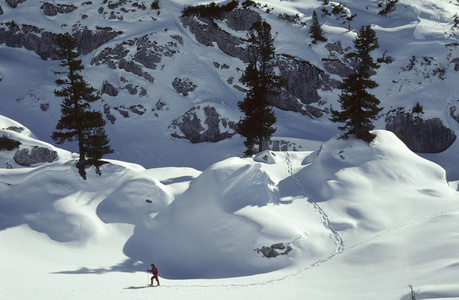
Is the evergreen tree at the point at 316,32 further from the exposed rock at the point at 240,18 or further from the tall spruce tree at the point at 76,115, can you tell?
the tall spruce tree at the point at 76,115

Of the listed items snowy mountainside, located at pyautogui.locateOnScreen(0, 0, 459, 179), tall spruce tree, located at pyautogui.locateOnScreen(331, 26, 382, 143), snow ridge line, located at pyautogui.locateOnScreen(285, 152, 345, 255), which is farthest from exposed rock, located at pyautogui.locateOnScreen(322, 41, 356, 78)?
snow ridge line, located at pyautogui.locateOnScreen(285, 152, 345, 255)

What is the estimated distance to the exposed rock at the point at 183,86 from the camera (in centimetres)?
5150

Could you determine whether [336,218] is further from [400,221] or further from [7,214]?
[7,214]

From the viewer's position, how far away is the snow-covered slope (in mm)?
16859

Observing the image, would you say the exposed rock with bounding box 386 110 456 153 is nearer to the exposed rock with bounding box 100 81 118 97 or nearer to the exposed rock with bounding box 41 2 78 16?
the exposed rock with bounding box 100 81 118 97

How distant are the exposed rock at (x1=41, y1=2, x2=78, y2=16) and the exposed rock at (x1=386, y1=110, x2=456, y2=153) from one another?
180 ft

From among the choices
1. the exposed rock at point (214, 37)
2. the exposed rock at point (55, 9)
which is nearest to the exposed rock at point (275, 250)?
the exposed rock at point (214, 37)

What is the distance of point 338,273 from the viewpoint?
18.8 metres

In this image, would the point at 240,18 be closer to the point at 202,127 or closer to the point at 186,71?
the point at 186,71

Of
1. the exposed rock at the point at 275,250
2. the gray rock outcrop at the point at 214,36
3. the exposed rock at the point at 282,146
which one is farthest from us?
the gray rock outcrop at the point at 214,36

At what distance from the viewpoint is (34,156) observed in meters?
33.5

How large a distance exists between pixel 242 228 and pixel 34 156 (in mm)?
22015

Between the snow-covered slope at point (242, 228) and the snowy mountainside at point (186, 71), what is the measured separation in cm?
1493

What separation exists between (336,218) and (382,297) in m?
10.5
